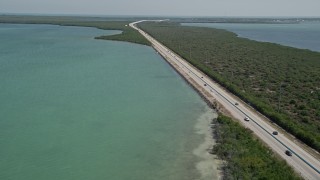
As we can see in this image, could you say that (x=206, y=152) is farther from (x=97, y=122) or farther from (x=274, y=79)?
(x=274, y=79)

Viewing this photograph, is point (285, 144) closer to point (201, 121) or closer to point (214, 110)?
point (201, 121)

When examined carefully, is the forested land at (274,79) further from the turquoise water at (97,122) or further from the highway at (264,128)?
the turquoise water at (97,122)

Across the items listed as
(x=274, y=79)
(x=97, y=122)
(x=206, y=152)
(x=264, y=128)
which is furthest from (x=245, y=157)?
(x=274, y=79)

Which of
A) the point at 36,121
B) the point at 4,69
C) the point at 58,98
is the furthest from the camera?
the point at 4,69

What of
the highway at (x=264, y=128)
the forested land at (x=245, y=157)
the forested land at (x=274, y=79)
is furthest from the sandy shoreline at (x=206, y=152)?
the forested land at (x=274, y=79)

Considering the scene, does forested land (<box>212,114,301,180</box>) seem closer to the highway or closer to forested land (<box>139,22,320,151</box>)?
the highway

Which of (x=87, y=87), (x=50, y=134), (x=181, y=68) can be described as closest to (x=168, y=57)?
(x=181, y=68)

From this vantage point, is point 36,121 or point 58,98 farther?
point 58,98
